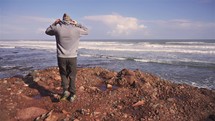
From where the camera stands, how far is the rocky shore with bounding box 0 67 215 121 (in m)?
4.53

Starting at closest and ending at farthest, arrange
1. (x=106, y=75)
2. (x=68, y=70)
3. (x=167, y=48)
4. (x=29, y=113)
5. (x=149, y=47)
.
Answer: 1. (x=29, y=113)
2. (x=68, y=70)
3. (x=106, y=75)
4. (x=167, y=48)
5. (x=149, y=47)

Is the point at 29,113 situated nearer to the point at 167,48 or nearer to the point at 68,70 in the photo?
the point at 68,70

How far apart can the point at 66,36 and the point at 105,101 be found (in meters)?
1.76

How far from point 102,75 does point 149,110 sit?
3216 millimetres

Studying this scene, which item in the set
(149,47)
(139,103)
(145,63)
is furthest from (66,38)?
(149,47)

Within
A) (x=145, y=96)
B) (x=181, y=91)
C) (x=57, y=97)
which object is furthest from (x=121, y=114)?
(x=181, y=91)

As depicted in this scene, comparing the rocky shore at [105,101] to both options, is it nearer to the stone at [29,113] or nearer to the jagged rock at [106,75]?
the stone at [29,113]

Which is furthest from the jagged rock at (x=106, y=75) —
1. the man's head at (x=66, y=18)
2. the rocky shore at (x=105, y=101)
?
the man's head at (x=66, y=18)

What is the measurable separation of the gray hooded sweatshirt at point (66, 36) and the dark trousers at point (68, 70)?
0.39 feet

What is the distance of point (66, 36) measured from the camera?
4.90 m

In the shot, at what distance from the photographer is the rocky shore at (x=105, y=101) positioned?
4531 mm

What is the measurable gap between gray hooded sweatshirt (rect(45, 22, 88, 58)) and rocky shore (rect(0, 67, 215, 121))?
1129 mm

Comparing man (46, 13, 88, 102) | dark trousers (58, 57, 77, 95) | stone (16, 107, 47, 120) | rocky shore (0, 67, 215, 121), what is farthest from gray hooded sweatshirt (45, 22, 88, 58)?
stone (16, 107, 47, 120)

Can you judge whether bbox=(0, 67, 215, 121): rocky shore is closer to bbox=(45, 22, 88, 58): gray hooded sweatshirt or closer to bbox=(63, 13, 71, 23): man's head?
bbox=(45, 22, 88, 58): gray hooded sweatshirt
